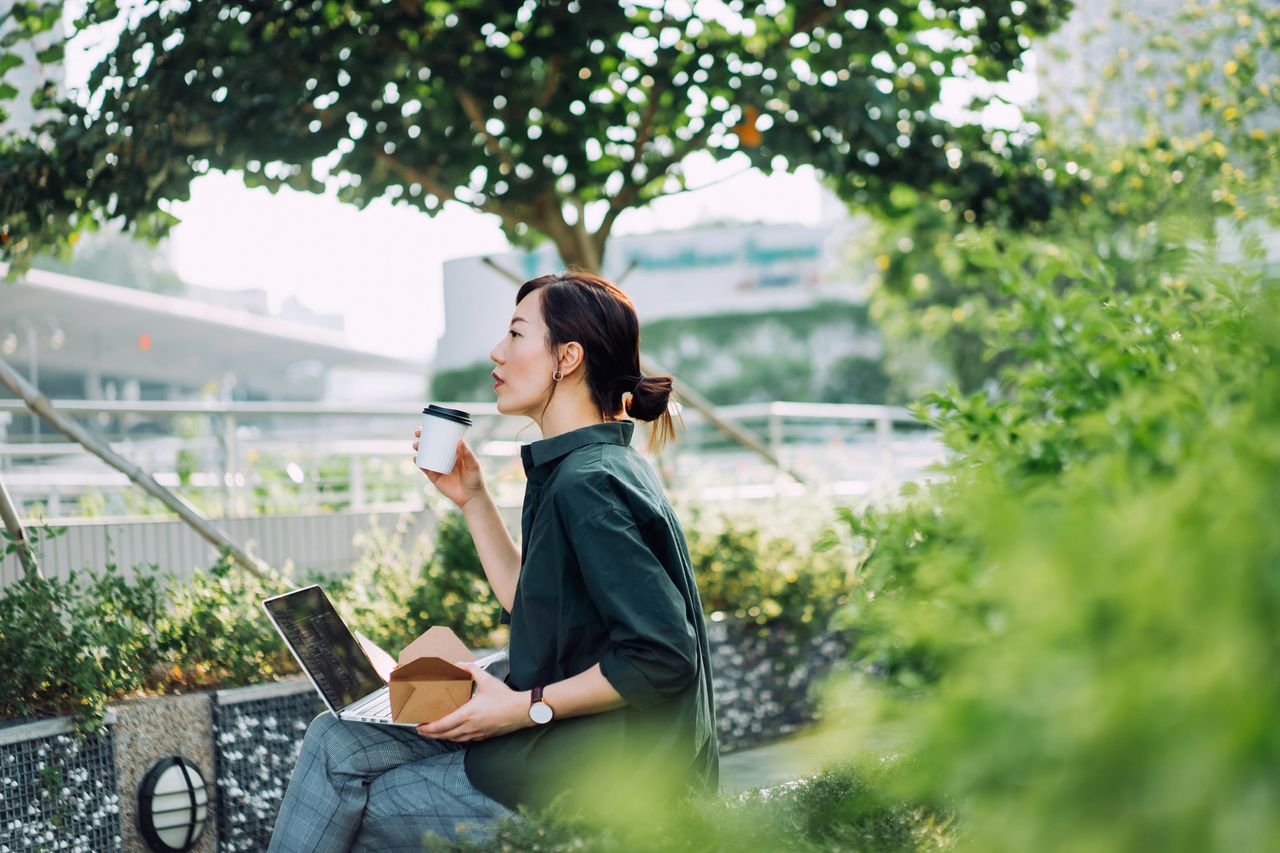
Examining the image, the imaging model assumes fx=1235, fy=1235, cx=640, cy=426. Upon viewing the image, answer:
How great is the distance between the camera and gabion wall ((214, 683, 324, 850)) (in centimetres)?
305

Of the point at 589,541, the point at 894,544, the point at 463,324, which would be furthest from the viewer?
the point at 463,324

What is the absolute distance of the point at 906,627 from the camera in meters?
0.77

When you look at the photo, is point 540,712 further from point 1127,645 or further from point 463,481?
point 1127,645

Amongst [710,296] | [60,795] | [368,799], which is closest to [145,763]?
[60,795]

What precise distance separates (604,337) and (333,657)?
778 millimetres

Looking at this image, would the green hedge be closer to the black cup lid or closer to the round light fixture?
the round light fixture

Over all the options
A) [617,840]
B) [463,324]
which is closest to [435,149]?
[617,840]

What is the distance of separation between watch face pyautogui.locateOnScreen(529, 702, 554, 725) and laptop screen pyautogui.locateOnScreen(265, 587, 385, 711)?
1.38ft

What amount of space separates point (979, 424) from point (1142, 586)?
1.10 metres

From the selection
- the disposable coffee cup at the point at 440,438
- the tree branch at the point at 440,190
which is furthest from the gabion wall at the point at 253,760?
the tree branch at the point at 440,190

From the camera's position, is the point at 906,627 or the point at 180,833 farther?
Answer: the point at 180,833

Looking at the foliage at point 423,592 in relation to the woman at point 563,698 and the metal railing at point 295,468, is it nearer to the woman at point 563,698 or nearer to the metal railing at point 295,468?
the metal railing at point 295,468

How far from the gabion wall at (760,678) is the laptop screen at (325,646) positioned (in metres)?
2.55

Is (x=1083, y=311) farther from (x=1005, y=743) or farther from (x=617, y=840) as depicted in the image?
(x=1005, y=743)
